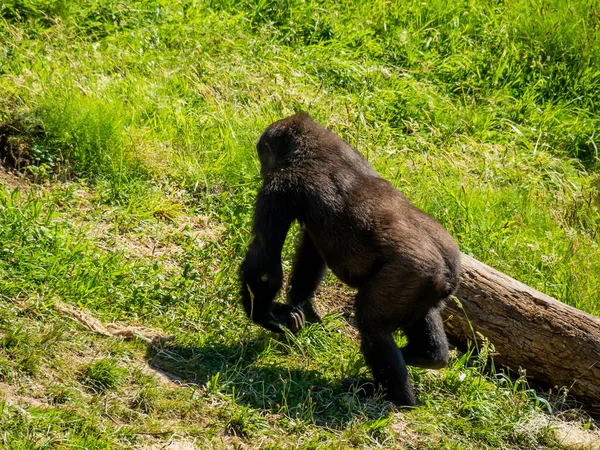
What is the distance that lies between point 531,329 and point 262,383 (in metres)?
1.92

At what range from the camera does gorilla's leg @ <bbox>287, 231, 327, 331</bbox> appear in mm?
5934

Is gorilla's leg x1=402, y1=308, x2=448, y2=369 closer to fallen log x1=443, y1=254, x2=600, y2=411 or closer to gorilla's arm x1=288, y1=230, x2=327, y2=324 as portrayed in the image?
fallen log x1=443, y1=254, x2=600, y2=411

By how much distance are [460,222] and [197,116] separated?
2.56m

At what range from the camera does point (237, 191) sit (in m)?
7.12

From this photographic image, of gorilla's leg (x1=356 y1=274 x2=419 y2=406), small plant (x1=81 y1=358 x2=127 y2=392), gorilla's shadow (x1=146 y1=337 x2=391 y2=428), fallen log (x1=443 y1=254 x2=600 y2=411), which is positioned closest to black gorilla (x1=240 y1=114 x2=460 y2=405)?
gorilla's leg (x1=356 y1=274 x2=419 y2=406)

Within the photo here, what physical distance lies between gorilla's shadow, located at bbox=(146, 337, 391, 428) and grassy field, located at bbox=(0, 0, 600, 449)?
0.02 m

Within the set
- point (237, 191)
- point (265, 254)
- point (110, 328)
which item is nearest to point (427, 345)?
point (265, 254)

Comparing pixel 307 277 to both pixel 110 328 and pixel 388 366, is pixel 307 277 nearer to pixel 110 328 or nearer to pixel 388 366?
pixel 388 366

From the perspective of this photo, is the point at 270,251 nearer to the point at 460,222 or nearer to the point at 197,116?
the point at 460,222

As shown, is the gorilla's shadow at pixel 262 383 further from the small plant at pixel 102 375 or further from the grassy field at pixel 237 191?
the small plant at pixel 102 375

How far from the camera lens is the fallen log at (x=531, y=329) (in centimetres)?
571

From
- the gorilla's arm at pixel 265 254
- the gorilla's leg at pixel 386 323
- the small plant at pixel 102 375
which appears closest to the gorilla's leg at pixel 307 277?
the gorilla's arm at pixel 265 254

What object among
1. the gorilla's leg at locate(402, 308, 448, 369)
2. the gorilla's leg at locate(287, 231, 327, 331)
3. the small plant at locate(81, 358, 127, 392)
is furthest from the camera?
the gorilla's leg at locate(287, 231, 327, 331)

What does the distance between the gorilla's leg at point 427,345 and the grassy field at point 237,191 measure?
0.25 meters
